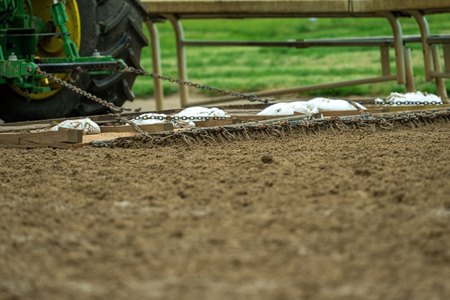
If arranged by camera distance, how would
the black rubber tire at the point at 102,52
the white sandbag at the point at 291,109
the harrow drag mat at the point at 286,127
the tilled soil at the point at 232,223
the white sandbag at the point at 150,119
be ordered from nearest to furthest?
the tilled soil at the point at 232,223
the harrow drag mat at the point at 286,127
the white sandbag at the point at 150,119
the white sandbag at the point at 291,109
the black rubber tire at the point at 102,52

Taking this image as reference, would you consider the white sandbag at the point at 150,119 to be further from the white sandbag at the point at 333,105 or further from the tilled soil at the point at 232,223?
the white sandbag at the point at 333,105

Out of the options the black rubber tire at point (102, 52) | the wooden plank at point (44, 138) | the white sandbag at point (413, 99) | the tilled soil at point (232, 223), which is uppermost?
the black rubber tire at point (102, 52)

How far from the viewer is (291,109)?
828 cm

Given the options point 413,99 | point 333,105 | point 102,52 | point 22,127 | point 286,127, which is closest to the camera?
point 286,127

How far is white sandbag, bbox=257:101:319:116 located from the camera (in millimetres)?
8250

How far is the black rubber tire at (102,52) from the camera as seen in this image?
912 cm

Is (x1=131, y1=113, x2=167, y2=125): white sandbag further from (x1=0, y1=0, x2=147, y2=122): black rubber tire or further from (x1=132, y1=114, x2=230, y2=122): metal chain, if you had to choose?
(x1=0, y1=0, x2=147, y2=122): black rubber tire

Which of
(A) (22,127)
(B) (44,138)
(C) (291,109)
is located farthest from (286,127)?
(A) (22,127)

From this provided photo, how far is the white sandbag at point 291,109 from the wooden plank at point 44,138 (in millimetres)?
1597

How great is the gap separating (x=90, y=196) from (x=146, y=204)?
0.41 m

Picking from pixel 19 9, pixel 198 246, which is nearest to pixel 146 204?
pixel 198 246

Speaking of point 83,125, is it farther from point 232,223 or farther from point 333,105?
point 232,223

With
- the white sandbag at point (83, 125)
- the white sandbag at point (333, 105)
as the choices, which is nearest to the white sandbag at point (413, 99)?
the white sandbag at point (333, 105)

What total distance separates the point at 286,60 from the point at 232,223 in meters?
13.6
